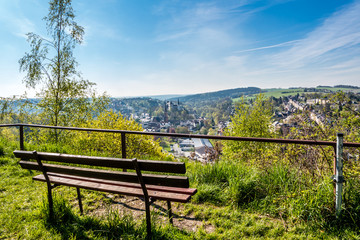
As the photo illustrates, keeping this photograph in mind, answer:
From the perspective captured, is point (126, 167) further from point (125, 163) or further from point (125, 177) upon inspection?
point (125, 177)

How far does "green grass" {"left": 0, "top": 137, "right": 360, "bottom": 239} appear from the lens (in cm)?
256

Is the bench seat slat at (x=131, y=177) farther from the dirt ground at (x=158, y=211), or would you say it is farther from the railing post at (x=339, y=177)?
the railing post at (x=339, y=177)

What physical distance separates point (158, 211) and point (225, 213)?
901mm

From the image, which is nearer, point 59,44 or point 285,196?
point 285,196

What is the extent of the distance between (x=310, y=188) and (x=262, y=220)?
2.53ft

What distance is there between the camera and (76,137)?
13.9 m

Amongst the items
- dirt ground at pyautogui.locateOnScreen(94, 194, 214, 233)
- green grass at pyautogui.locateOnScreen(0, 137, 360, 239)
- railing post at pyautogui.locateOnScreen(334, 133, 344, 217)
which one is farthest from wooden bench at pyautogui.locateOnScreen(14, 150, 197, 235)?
railing post at pyautogui.locateOnScreen(334, 133, 344, 217)

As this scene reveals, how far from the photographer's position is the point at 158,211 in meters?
3.13

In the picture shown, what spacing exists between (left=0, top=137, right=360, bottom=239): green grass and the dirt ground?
0.14 feet

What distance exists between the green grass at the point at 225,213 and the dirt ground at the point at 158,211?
0.14 ft

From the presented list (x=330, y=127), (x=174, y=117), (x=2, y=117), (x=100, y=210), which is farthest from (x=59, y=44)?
(x=174, y=117)

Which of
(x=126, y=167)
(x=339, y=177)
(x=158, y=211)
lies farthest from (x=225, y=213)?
(x=126, y=167)

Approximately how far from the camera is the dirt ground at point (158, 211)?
2.84 meters

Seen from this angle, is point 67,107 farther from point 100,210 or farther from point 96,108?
point 100,210
